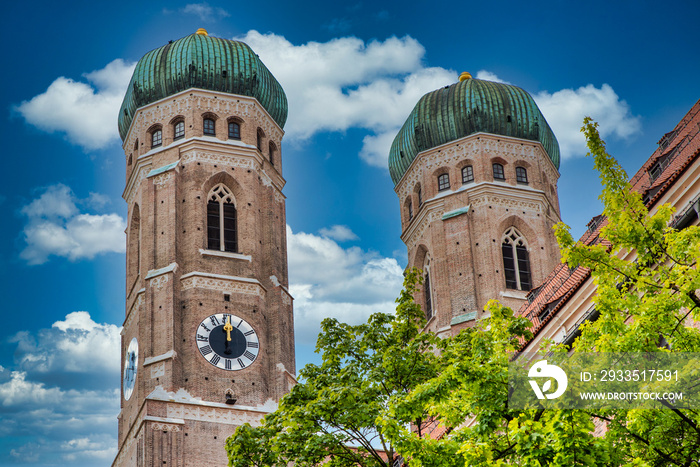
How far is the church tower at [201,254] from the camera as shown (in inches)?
1768

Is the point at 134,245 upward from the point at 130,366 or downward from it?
upward

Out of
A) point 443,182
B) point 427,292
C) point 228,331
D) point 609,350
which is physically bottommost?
point 609,350

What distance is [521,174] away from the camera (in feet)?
181

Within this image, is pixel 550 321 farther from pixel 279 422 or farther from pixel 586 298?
pixel 279 422

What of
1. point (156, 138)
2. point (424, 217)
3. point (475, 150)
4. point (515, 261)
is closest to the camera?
point (515, 261)

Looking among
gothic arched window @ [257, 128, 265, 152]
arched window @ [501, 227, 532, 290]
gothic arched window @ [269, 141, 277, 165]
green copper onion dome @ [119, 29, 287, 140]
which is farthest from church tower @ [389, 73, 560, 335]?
green copper onion dome @ [119, 29, 287, 140]

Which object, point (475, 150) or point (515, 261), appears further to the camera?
point (475, 150)

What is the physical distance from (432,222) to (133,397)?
15939 millimetres

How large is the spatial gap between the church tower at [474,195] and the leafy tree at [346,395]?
25.1 metres

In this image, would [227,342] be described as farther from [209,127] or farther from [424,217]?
[424,217]

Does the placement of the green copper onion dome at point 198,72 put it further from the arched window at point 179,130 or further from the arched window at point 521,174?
the arched window at point 521,174

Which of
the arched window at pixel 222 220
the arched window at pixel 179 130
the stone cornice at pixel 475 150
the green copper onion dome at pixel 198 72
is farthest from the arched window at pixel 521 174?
the arched window at pixel 179 130

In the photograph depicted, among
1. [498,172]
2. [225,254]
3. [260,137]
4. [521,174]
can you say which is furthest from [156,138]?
[521,174]

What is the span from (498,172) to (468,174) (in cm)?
154
